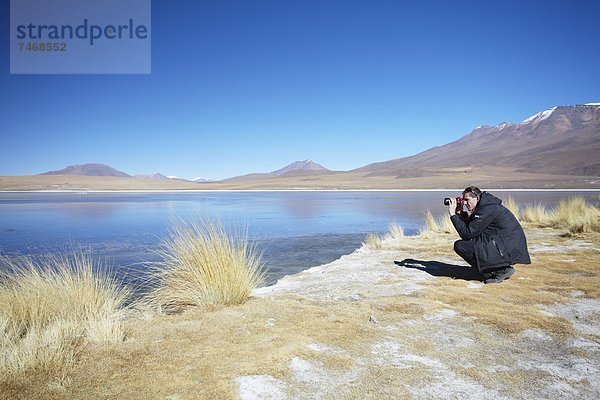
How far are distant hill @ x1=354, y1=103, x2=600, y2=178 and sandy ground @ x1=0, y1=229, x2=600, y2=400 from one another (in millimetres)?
83085

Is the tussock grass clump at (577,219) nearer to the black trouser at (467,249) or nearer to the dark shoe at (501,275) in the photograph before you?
the dark shoe at (501,275)

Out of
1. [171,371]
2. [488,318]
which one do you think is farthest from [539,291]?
[171,371]

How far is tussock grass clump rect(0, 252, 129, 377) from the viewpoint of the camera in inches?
91.6

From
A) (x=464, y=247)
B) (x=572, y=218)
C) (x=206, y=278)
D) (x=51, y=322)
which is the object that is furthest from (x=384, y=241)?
(x=51, y=322)

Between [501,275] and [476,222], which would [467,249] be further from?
[501,275]

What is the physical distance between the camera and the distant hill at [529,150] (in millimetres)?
84375

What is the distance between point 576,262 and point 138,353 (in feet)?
19.7

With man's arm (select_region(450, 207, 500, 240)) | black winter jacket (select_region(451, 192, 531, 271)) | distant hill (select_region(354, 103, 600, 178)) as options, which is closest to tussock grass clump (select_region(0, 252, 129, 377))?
man's arm (select_region(450, 207, 500, 240))

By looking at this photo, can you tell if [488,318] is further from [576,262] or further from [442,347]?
[576,262]

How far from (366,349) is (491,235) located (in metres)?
2.60

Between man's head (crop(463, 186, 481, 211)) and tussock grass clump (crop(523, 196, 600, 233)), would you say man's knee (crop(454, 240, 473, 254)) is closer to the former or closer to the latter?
man's head (crop(463, 186, 481, 211))

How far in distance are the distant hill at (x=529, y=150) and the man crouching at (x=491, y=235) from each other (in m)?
81.9

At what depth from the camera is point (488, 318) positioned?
10.9ft

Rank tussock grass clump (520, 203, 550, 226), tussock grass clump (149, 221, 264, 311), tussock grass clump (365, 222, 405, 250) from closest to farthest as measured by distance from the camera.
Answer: tussock grass clump (149, 221, 264, 311) → tussock grass clump (365, 222, 405, 250) → tussock grass clump (520, 203, 550, 226)
